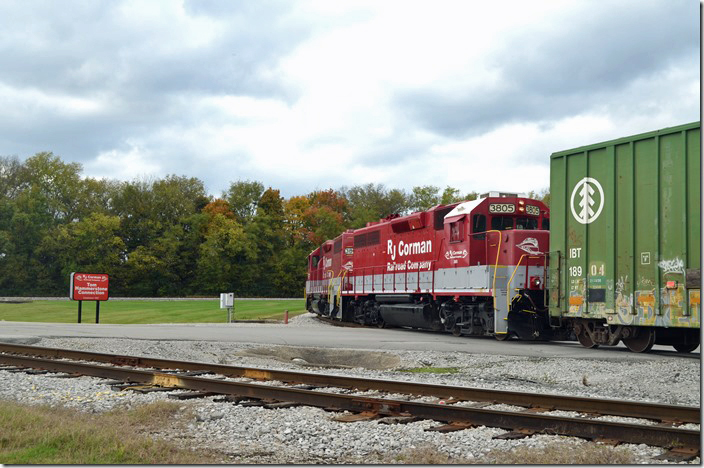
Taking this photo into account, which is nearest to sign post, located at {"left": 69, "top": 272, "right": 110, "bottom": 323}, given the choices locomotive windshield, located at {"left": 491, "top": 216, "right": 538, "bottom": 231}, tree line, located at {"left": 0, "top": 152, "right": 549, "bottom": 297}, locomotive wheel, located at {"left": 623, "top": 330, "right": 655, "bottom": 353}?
locomotive windshield, located at {"left": 491, "top": 216, "right": 538, "bottom": 231}

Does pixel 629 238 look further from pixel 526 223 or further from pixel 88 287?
pixel 88 287

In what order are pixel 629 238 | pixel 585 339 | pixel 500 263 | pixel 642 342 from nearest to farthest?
pixel 629 238
pixel 642 342
pixel 585 339
pixel 500 263

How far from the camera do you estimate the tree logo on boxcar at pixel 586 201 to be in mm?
16484

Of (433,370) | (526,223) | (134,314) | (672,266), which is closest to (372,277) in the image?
(526,223)

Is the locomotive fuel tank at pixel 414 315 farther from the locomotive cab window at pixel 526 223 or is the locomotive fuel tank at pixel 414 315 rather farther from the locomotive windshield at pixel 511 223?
the locomotive cab window at pixel 526 223

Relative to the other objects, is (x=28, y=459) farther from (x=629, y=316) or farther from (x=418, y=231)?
(x=418, y=231)

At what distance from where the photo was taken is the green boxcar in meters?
14.4

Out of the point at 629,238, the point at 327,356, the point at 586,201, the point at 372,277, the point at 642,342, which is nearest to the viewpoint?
the point at 629,238

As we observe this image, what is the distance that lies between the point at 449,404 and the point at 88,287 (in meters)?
27.2

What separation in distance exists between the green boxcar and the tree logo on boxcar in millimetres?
24

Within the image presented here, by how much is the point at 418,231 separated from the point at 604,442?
17.9m

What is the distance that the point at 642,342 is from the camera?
16.2 m

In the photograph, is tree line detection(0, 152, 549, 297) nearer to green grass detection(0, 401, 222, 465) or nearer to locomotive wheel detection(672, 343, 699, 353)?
locomotive wheel detection(672, 343, 699, 353)

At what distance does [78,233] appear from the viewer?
245 feet
